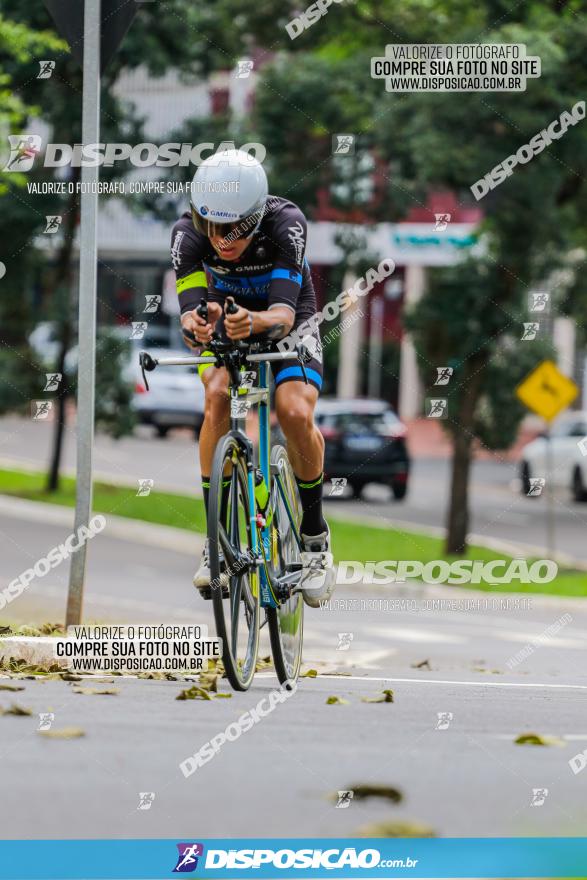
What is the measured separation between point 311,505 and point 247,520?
0.99 m

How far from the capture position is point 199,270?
6.95m

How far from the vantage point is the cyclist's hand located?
6482mm

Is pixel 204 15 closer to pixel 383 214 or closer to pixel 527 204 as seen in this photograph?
pixel 383 214

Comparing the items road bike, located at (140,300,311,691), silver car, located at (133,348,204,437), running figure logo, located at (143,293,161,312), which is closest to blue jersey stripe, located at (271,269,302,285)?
road bike, located at (140,300,311,691)

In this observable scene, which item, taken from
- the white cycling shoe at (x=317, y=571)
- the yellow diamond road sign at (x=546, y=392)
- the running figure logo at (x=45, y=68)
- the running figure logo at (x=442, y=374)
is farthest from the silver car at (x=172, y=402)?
the white cycling shoe at (x=317, y=571)

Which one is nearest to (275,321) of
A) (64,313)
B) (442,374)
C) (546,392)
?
(442,374)

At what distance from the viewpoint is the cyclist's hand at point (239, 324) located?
648cm

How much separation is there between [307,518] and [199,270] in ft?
4.41

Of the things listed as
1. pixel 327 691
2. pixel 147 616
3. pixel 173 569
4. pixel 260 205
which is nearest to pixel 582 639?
pixel 147 616

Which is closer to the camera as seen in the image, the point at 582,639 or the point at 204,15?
the point at 582,639

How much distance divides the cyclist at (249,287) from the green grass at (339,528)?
12.9 meters

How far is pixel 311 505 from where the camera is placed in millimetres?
7590

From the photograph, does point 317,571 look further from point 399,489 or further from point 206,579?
point 399,489

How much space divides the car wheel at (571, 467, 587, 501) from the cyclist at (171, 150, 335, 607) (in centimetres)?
2713
